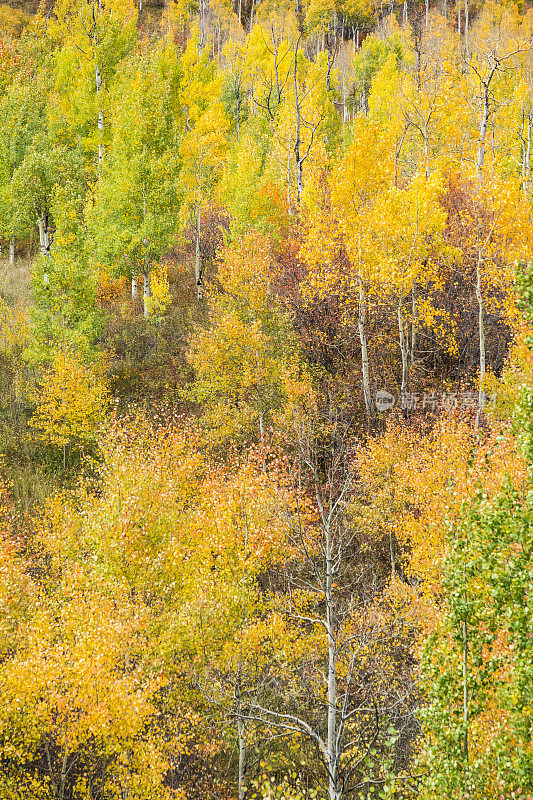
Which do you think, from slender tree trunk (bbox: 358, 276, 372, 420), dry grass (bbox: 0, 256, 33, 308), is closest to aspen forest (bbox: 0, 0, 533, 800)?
slender tree trunk (bbox: 358, 276, 372, 420)

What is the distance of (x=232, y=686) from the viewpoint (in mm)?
20141

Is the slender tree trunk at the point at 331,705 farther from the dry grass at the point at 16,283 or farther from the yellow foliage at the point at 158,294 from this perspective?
the dry grass at the point at 16,283

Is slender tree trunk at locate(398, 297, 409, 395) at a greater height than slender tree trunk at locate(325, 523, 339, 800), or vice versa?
slender tree trunk at locate(398, 297, 409, 395)

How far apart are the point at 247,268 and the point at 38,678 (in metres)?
23.8

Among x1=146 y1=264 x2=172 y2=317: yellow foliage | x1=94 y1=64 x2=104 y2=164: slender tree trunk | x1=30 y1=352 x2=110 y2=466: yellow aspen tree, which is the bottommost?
x1=30 y1=352 x2=110 y2=466: yellow aspen tree

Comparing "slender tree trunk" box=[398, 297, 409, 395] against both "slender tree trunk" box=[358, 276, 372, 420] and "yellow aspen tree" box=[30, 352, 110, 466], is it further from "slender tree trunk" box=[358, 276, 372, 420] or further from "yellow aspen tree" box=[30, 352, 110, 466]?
"yellow aspen tree" box=[30, 352, 110, 466]

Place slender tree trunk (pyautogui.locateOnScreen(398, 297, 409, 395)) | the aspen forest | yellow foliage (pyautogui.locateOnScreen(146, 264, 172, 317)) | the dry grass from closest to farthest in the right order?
the aspen forest, slender tree trunk (pyautogui.locateOnScreen(398, 297, 409, 395)), yellow foliage (pyautogui.locateOnScreen(146, 264, 172, 317)), the dry grass

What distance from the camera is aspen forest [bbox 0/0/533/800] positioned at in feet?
46.6

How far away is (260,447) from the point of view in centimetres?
2923

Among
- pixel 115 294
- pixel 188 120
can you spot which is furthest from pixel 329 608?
pixel 188 120

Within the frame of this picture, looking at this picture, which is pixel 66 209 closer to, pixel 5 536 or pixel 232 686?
pixel 5 536

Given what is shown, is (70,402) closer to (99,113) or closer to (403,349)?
(403,349)

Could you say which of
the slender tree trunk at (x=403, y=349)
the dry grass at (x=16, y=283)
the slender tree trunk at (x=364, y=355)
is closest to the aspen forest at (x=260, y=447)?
the slender tree trunk at (x=364, y=355)

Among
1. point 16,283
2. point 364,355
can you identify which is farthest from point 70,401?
point 364,355
